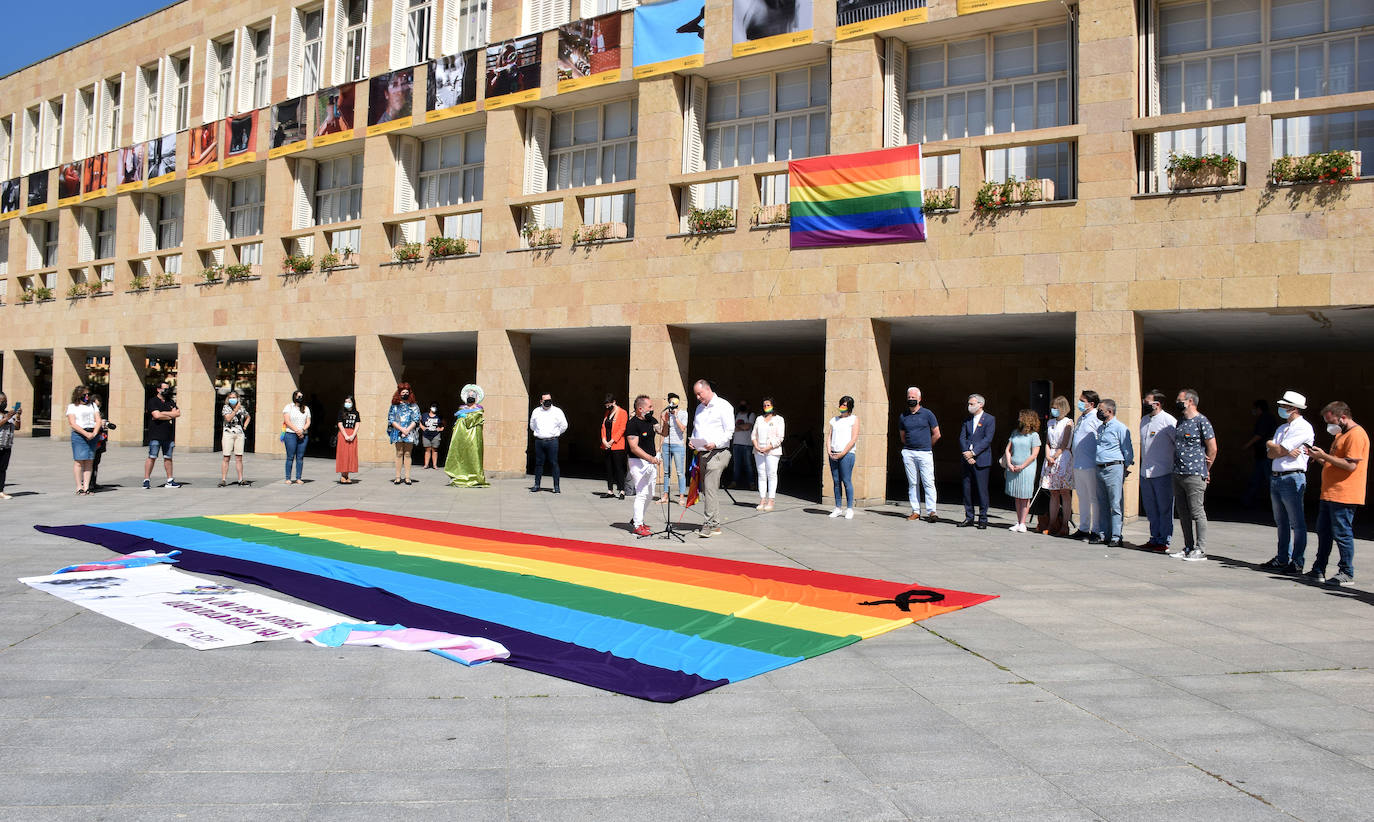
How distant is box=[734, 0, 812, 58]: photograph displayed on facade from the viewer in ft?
53.6

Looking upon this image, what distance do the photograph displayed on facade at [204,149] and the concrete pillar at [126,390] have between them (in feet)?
18.3

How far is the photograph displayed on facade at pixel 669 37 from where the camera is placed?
57.1ft

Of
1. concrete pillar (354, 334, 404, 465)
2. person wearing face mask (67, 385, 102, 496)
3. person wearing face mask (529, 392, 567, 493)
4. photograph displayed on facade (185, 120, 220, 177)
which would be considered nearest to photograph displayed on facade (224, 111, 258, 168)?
photograph displayed on facade (185, 120, 220, 177)

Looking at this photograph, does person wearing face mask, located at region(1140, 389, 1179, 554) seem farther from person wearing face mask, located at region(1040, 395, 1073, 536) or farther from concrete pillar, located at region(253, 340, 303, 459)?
concrete pillar, located at region(253, 340, 303, 459)

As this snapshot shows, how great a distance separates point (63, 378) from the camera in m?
30.6

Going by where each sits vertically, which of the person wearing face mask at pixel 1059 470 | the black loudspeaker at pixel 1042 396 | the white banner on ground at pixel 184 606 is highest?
the black loudspeaker at pixel 1042 396

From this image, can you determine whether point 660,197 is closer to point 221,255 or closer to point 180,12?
point 221,255

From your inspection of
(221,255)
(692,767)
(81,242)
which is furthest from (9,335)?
(692,767)

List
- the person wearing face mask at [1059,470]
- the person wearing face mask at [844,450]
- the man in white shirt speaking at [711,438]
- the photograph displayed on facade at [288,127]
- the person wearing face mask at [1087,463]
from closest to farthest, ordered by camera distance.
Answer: the man in white shirt speaking at [711,438], the person wearing face mask at [1087,463], the person wearing face mask at [1059,470], the person wearing face mask at [844,450], the photograph displayed on facade at [288,127]

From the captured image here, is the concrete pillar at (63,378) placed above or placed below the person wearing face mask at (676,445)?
above

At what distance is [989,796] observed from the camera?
145 inches

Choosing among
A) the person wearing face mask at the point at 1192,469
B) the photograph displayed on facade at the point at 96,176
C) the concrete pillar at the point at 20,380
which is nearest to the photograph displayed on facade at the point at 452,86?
the photograph displayed on facade at the point at 96,176

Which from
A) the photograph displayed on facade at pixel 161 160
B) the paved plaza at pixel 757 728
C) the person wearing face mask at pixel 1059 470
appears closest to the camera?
the paved plaza at pixel 757 728

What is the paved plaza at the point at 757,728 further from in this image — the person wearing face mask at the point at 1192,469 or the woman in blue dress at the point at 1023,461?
the woman in blue dress at the point at 1023,461
